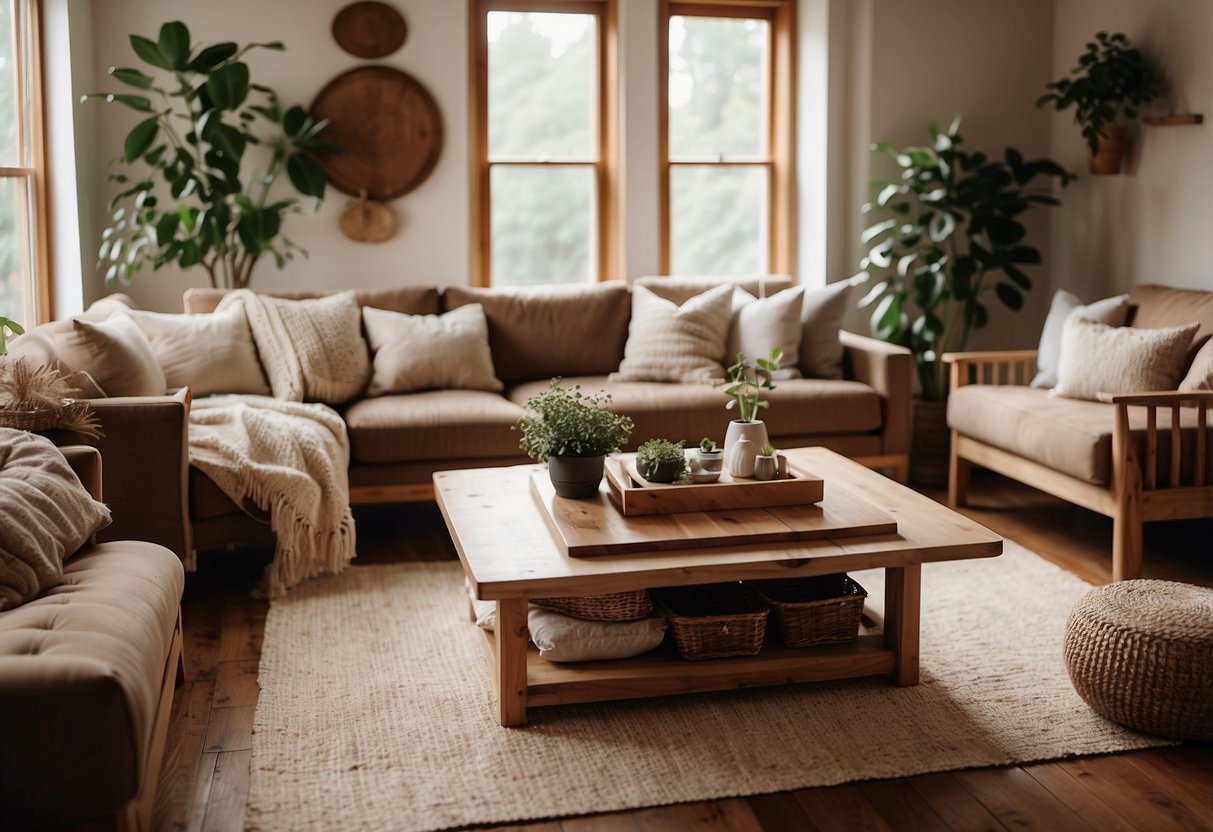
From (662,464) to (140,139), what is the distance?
112 inches

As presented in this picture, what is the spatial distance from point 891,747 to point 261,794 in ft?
4.46

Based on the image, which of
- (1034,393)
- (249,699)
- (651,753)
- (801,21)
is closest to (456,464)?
(249,699)

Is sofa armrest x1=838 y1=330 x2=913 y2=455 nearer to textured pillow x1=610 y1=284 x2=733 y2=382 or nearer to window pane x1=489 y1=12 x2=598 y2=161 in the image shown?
textured pillow x1=610 y1=284 x2=733 y2=382

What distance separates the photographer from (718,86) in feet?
18.7

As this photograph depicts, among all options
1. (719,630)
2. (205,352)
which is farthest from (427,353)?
(719,630)

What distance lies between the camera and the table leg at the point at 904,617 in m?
2.94

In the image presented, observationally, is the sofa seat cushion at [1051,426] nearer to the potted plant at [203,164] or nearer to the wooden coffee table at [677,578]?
the wooden coffee table at [677,578]

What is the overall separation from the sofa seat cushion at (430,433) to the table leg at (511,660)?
5.17ft

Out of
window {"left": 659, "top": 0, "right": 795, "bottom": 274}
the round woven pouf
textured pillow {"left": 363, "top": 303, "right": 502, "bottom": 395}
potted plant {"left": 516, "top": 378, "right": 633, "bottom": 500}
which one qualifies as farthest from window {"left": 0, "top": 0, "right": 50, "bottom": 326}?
the round woven pouf

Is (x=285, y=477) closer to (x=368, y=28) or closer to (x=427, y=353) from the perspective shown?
(x=427, y=353)

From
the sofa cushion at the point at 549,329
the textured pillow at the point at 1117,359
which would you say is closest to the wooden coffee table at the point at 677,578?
the textured pillow at the point at 1117,359

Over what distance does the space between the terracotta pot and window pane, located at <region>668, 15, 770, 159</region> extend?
1.54 m

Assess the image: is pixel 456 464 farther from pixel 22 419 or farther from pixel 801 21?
pixel 801 21

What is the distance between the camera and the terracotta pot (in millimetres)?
4965
